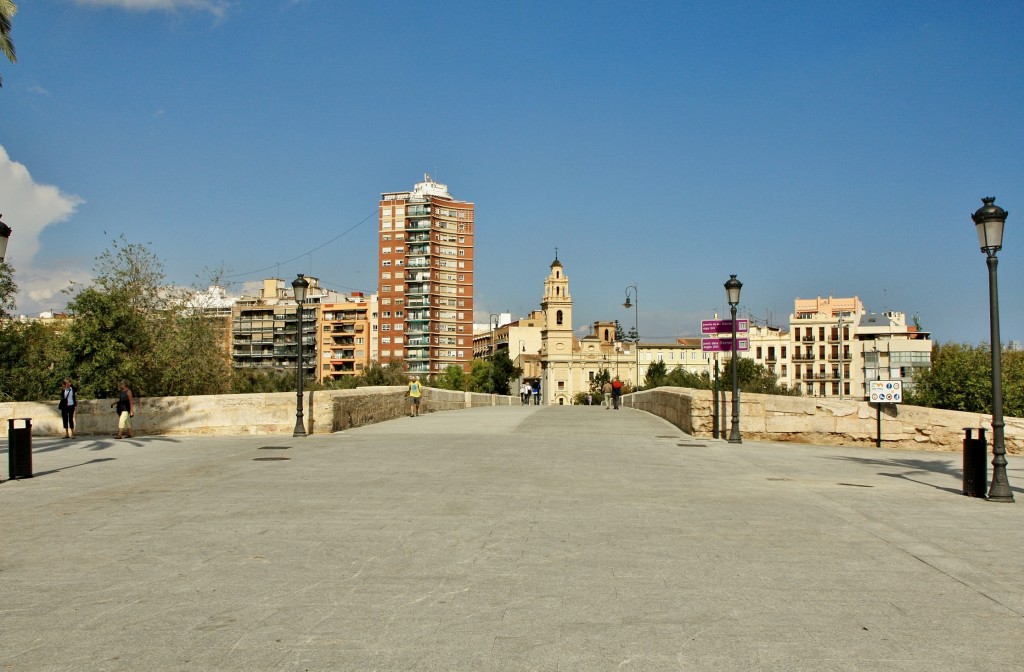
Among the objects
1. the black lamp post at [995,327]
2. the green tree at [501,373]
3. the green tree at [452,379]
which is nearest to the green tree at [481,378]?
the green tree at [501,373]

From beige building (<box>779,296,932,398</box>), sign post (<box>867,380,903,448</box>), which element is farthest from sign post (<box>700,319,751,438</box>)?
beige building (<box>779,296,932,398</box>)

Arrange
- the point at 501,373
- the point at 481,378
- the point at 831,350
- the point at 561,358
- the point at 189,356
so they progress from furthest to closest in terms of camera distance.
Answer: the point at 561,358 < the point at 501,373 < the point at 481,378 < the point at 831,350 < the point at 189,356

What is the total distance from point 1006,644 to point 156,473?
10971 millimetres

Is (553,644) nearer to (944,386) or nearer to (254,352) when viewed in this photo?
(944,386)

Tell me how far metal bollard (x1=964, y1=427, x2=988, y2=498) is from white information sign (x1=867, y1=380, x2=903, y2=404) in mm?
7610

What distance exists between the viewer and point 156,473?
12.3m

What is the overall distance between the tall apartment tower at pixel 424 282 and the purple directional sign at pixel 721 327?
11495 centimetres

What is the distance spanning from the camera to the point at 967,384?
24.7 meters

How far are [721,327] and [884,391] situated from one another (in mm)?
3842

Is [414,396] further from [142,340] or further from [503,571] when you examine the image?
[503,571]

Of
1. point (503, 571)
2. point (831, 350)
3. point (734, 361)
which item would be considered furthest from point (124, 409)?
point (831, 350)

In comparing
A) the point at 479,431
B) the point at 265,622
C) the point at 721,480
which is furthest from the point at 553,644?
the point at 479,431

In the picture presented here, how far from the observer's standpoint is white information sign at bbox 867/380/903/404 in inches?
711

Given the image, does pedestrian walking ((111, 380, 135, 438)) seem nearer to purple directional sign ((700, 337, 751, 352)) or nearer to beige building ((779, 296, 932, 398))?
purple directional sign ((700, 337, 751, 352))
